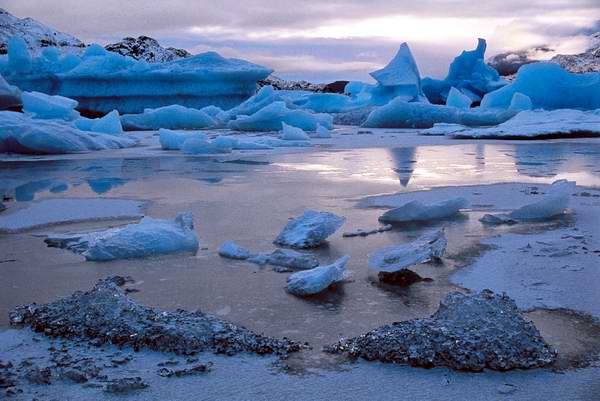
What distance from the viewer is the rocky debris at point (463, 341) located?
1.34 m

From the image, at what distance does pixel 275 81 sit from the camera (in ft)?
130

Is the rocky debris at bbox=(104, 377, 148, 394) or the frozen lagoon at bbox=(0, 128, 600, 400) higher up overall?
the rocky debris at bbox=(104, 377, 148, 394)

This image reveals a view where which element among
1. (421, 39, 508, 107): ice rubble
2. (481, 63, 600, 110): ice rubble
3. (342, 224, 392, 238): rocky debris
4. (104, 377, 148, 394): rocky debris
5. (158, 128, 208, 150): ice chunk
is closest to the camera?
(104, 377, 148, 394): rocky debris

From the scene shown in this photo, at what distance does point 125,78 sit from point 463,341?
17.8 metres

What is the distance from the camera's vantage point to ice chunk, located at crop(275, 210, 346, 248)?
2416mm

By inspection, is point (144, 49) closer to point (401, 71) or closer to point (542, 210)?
point (401, 71)

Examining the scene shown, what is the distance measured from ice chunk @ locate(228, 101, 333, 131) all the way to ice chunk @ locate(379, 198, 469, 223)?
9066 millimetres

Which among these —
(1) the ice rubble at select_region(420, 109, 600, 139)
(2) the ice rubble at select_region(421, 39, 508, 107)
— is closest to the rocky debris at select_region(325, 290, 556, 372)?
(1) the ice rubble at select_region(420, 109, 600, 139)

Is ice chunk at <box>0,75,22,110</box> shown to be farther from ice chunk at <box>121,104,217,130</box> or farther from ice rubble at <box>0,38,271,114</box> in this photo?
ice rubble at <box>0,38,271,114</box>

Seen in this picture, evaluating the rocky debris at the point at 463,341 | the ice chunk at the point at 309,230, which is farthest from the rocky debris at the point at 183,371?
the ice chunk at the point at 309,230

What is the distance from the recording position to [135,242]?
7.55ft

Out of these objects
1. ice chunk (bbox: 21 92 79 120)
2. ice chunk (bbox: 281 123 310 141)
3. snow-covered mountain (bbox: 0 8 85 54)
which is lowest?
ice chunk (bbox: 281 123 310 141)

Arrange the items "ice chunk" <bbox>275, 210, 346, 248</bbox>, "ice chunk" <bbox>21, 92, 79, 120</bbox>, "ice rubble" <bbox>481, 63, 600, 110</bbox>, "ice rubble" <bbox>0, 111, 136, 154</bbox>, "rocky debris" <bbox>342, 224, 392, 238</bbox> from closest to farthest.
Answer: "ice chunk" <bbox>275, 210, 346, 248</bbox>, "rocky debris" <bbox>342, 224, 392, 238</bbox>, "ice rubble" <bbox>0, 111, 136, 154</bbox>, "ice chunk" <bbox>21, 92, 79, 120</bbox>, "ice rubble" <bbox>481, 63, 600, 110</bbox>

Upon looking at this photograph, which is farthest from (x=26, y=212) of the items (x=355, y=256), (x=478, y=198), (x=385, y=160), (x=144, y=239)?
(x=385, y=160)
